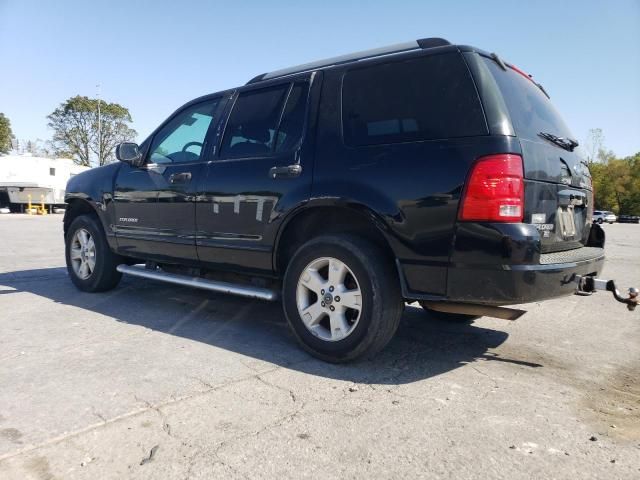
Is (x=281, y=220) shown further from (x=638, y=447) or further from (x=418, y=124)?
(x=638, y=447)

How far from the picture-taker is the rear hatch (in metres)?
2.71

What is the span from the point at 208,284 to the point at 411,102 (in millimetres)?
2192

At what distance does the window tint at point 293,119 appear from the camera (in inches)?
138

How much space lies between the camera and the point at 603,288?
9.32 feet

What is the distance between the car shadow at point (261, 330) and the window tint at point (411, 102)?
147 centimetres

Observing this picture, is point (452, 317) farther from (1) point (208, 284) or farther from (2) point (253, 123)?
(2) point (253, 123)

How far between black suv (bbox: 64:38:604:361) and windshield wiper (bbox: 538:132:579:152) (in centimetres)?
1

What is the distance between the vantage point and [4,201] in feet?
97.8

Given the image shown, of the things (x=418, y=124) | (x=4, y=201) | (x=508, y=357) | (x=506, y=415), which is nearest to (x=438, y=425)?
(x=506, y=415)

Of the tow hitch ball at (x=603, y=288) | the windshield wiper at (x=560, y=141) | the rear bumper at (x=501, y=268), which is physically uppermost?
the windshield wiper at (x=560, y=141)

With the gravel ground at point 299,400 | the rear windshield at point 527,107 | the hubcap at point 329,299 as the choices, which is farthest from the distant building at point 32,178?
the rear windshield at point 527,107

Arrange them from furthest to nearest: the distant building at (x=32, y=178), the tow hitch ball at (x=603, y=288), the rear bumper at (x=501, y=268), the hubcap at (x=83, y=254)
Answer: the distant building at (x=32, y=178), the hubcap at (x=83, y=254), the tow hitch ball at (x=603, y=288), the rear bumper at (x=501, y=268)

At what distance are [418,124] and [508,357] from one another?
1.80 meters

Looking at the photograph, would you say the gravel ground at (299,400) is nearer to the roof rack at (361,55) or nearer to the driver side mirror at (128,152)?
the driver side mirror at (128,152)
